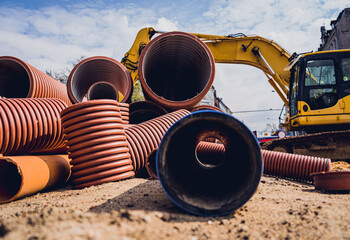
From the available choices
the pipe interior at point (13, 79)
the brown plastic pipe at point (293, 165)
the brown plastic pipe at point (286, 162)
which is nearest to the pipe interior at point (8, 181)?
the brown plastic pipe at point (286, 162)

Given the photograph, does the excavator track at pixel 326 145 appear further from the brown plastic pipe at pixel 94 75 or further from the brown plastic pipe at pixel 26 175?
the brown plastic pipe at pixel 26 175

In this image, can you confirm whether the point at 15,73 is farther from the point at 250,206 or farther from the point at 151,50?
the point at 250,206

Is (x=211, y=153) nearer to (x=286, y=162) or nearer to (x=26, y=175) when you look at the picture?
(x=286, y=162)

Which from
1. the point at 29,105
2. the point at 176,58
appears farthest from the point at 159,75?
the point at 29,105

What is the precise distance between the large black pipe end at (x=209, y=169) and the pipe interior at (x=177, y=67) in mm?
3036

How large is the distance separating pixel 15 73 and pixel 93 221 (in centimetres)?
671

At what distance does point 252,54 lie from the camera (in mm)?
9258

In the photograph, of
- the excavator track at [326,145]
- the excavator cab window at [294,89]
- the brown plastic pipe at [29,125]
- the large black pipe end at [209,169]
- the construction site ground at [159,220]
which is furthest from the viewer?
the excavator cab window at [294,89]

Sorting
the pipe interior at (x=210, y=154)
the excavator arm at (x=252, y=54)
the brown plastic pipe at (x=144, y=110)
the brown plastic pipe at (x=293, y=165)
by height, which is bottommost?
the brown plastic pipe at (x=293, y=165)

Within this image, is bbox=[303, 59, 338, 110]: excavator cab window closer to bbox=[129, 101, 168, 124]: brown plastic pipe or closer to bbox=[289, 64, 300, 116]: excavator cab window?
bbox=[289, 64, 300, 116]: excavator cab window

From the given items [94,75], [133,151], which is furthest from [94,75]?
Answer: [133,151]

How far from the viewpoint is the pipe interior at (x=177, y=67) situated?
21.4 feet

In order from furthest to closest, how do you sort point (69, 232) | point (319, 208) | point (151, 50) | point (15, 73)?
point (15, 73), point (151, 50), point (319, 208), point (69, 232)

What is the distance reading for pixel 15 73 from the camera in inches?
277
